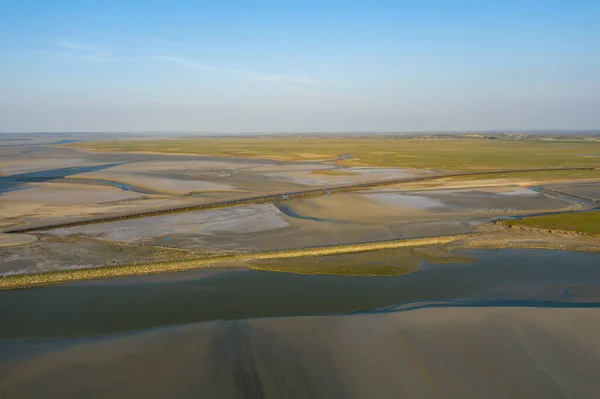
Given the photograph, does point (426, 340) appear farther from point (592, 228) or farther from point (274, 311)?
point (592, 228)

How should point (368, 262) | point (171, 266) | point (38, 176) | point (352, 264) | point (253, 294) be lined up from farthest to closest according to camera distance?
point (38, 176), point (368, 262), point (352, 264), point (171, 266), point (253, 294)

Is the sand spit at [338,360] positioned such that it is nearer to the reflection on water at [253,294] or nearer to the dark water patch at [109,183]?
the reflection on water at [253,294]

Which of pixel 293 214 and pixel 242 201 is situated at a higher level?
pixel 242 201

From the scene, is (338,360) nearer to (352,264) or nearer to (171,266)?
(352,264)

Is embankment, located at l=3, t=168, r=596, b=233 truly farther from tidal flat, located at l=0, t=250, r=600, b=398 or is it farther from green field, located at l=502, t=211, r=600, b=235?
green field, located at l=502, t=211, r=600, b=235

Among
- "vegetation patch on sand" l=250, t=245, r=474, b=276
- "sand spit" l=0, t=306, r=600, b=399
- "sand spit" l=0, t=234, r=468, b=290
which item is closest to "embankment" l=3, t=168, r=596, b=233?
"sand spit" l=0, t=234, r=468, b=290

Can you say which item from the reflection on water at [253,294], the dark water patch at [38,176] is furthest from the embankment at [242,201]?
the dark water patch at [38,176]

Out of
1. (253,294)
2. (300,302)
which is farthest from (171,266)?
(300,302)

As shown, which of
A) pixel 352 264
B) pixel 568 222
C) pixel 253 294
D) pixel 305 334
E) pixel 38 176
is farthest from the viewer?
pixel 38 176
